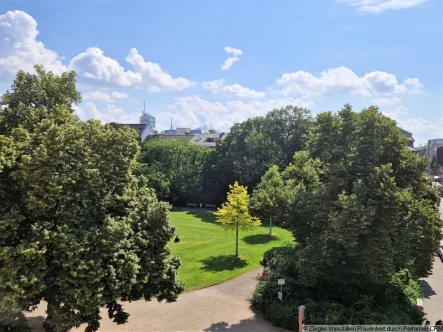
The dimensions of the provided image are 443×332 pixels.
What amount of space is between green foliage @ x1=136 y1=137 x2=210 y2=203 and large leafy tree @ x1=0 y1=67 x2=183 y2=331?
1509 inches

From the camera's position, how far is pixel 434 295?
24281mm

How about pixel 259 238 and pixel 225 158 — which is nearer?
pixel 259 238

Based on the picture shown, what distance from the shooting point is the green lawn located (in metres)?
25.2

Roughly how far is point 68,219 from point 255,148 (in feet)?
127

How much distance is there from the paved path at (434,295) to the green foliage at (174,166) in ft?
112

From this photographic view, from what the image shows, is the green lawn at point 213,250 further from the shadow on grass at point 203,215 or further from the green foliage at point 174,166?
the green foliage at point 174,166

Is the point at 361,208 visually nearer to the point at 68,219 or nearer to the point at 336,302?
the point at 336,302

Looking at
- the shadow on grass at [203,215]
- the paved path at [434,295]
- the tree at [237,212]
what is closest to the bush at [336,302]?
the paved path at [434,295]

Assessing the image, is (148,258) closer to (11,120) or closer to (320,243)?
(11,120)

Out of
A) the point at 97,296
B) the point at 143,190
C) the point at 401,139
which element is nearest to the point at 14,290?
the point at 97,296

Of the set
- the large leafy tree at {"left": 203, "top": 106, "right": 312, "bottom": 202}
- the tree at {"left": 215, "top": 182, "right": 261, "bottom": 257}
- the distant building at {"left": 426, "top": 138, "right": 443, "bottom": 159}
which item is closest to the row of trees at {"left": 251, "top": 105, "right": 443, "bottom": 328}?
the tree at {"left": 215, "top": 182, "right": 261, "bottom": 257}

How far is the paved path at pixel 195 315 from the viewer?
18000 mm

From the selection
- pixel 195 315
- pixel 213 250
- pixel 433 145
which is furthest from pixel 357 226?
pixel 433 145

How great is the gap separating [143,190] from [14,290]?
629 cm
